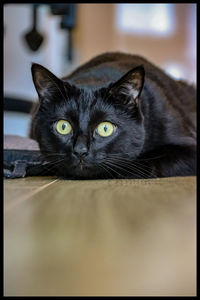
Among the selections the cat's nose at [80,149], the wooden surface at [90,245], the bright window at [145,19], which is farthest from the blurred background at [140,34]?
the wooden surface at [90,245]

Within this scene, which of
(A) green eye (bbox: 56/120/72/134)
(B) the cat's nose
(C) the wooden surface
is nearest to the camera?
(C) the wooden surface

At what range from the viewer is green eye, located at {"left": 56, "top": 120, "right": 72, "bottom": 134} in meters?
1.05

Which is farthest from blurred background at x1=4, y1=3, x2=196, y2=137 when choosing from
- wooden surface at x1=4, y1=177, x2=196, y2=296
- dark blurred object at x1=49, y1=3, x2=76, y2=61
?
wooden surface at x1=4, y1=177, x2=196, y2=296

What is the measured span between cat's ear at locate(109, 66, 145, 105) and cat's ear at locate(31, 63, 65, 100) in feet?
0.52

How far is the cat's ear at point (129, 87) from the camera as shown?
1.04 metres

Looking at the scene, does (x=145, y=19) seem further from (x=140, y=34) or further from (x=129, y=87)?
(x=129, y=87)

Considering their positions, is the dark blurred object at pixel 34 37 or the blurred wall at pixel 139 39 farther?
the blurred wall at pixel 139 39

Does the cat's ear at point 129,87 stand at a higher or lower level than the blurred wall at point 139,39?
lower

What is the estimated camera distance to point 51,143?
1.10 metres

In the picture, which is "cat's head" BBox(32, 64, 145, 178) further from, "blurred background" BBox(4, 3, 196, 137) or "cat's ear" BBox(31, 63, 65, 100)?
"blurred background" BBox(4, 3, 196, 137)

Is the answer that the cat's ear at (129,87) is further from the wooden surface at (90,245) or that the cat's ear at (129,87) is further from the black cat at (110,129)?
the wooden surface at (90,245)

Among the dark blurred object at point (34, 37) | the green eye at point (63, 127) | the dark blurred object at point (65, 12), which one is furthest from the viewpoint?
the dark blurred object at point (34, 37)

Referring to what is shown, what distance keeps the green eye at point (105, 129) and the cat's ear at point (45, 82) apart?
170mm

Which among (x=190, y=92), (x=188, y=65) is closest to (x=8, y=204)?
(x=190, y=92)
